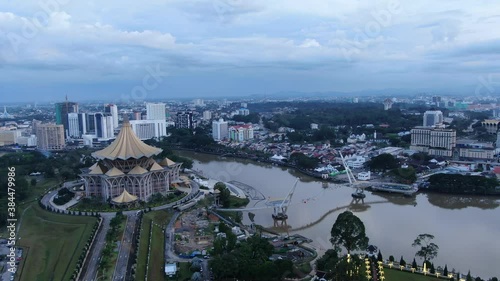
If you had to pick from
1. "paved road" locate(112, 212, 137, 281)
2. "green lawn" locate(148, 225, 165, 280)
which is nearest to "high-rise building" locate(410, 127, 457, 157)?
"green lawn" locate(148, 225, 165, 280)

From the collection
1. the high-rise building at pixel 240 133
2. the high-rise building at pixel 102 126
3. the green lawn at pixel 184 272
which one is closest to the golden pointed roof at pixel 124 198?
the green lawn at pixel 184 272

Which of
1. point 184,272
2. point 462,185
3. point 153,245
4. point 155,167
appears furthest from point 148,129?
point 184,272

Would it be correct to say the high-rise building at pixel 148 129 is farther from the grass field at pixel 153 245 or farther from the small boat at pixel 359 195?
the grass field at pixel 153 245

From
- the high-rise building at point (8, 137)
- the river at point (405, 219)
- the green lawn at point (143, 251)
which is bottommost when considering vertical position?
the river at point (405, 219)

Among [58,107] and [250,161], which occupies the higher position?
[58,107]

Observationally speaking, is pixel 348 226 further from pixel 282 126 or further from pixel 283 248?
pixel 282 126

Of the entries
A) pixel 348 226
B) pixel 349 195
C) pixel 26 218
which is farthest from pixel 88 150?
pixel 348 226
